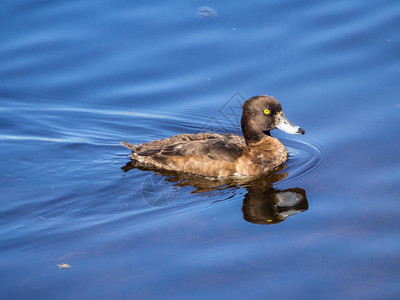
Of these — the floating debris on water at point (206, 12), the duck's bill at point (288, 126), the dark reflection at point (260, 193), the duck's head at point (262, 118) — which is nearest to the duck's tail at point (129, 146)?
the dark reflection at point (260, 193)

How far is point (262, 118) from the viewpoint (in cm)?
942

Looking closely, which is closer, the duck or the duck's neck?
the duck

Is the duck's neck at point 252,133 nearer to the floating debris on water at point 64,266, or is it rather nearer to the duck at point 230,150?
the duck at point 230,150

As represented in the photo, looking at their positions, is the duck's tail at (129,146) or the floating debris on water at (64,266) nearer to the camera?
the floating debris on water at (64,266)

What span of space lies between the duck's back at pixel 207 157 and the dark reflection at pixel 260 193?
0.40ft

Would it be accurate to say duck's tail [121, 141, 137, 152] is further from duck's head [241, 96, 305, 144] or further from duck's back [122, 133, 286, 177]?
duck's head [241, 96, 305, 144]

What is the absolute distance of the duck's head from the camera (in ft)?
30.5

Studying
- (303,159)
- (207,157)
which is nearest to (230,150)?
(207,157)

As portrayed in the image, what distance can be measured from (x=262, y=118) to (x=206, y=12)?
4073mm

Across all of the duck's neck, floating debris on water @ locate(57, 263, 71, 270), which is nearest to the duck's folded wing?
the duck's neck

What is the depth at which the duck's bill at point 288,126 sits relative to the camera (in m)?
9.16

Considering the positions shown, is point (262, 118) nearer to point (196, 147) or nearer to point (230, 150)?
point (230, 150)

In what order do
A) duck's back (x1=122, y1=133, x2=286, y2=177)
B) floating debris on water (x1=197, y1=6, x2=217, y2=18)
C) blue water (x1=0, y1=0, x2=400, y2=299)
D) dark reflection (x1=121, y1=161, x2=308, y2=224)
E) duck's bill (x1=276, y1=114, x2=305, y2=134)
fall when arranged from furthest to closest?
floating debris on water (x1=197, y1=6, x2=217, y2=18)
duck's bill (x1=276, y1=114, x2=305, y2=134)
duck's back (x1=122, y1=133, x2=286, y2=177)
dark reflection (x1=121, y1=161, x2=308, y2=224)
blue water (x1=0, y1=0, x2=400, y2=299)

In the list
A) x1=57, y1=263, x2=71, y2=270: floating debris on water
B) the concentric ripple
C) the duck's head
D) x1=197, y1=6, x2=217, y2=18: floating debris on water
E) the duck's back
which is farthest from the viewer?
x1=197, y1=6, x2=217, y2=18: floating debris on water
